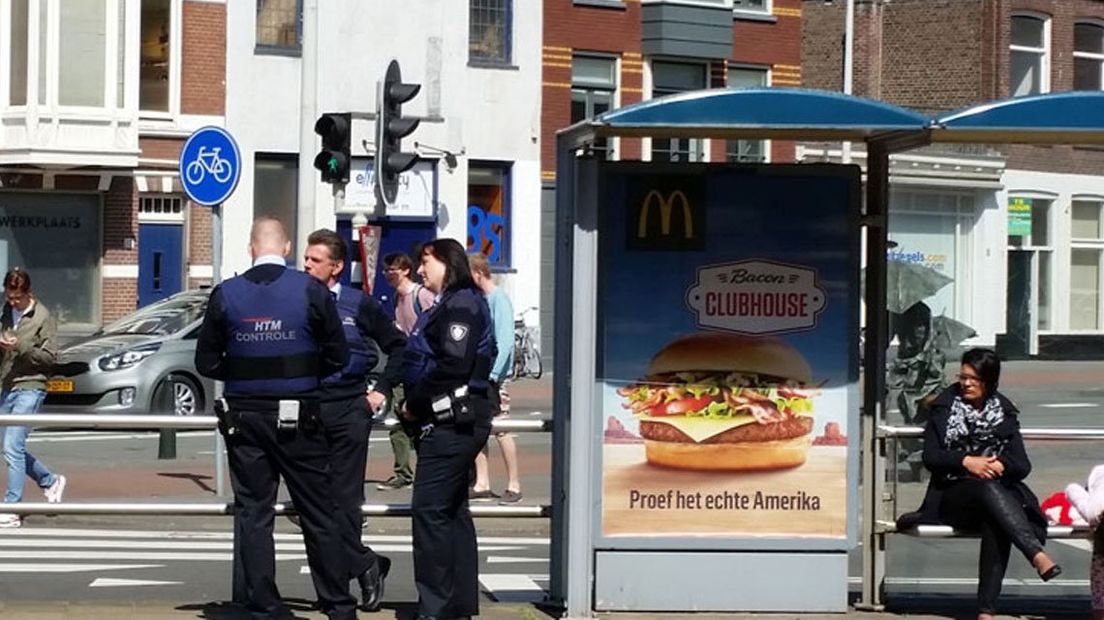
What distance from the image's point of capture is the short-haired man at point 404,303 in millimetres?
15234

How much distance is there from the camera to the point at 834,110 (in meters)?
9.30

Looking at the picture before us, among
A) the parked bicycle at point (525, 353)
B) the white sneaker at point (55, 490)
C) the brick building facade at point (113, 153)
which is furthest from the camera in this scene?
the parked bicycle at point (525, 353)

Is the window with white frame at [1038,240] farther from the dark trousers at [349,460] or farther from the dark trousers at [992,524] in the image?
the dark trousers at [349,460]

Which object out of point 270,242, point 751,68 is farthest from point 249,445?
point 751,68

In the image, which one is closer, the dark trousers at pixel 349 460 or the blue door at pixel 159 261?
the dark trousers at pixel 349 460

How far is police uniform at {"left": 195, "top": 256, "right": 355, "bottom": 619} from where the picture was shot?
29.9 ft

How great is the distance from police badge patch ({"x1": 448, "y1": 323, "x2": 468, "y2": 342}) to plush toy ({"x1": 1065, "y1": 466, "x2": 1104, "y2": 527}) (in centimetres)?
300

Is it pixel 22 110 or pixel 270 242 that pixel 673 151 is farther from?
pixel 22 110

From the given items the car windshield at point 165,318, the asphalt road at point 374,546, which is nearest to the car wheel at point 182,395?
the car windshield at point 165,318

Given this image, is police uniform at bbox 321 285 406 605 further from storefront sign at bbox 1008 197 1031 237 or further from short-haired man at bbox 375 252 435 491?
short-haired man at bbox 375 252 435 491

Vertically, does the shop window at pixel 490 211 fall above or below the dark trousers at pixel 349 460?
above

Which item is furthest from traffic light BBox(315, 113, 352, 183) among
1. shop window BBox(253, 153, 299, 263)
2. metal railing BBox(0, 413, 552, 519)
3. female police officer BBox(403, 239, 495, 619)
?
shop window BBox(253, 153, 299, 263)

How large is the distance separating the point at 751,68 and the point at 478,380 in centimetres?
3189

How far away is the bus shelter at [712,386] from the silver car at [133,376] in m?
12.8
